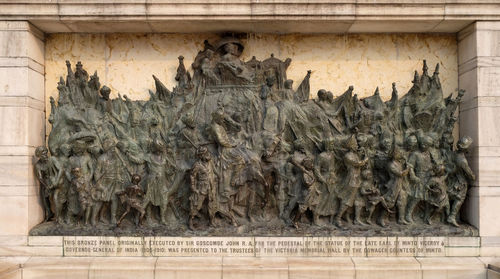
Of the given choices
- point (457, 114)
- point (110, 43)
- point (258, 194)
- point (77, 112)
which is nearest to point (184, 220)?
point (258, 194)

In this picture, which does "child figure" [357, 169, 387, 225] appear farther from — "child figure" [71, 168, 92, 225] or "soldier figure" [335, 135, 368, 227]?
"child figure" [71, 168, 92, 225]

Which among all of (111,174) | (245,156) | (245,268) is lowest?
(245,268)

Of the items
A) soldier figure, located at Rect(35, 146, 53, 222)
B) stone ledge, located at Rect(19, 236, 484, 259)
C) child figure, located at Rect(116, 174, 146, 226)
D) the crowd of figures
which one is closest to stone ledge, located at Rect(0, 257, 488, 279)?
stone ledge, located at Rect(19, 236, 484, 259)

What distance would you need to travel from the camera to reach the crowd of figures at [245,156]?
9320 millimetres

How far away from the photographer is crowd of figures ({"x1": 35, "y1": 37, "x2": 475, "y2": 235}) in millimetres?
9320

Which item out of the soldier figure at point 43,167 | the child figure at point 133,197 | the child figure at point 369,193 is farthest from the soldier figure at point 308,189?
the soldier figure at point 43,167

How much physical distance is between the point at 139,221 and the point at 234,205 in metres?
1.80

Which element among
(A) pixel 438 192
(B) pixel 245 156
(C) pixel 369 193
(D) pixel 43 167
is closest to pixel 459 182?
(A) pixel 438 192

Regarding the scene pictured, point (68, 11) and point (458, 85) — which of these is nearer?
point (68, 11)

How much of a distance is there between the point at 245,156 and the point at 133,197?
2.20 m

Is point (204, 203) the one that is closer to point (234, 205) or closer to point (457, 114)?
point (234, 205)

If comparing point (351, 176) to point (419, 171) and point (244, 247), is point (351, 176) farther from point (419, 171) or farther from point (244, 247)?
point (244, 247)

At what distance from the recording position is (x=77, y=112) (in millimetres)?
9656

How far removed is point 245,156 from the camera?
936 centimetres
